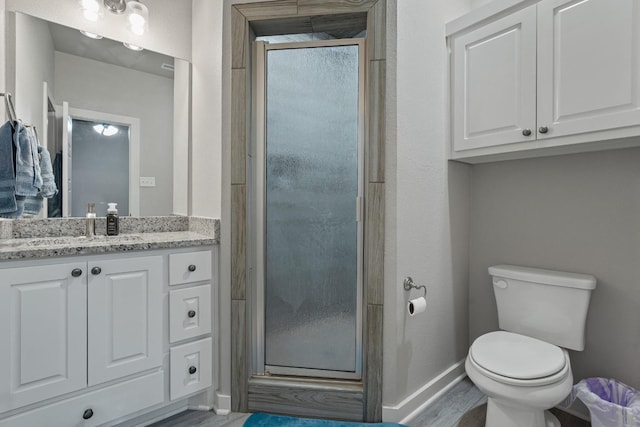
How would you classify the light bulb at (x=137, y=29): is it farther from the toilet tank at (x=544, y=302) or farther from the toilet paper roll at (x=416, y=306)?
the toilet tank at (x=544, y=302)

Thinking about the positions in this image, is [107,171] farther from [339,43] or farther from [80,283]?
[339,43]

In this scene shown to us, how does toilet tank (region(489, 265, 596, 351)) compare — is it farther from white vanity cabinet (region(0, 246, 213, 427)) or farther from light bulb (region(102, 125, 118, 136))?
light bulb (region(102, 125, 118, 136))

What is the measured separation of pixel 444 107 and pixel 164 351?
2.03 m

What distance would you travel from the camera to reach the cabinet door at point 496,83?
1643 millimetres

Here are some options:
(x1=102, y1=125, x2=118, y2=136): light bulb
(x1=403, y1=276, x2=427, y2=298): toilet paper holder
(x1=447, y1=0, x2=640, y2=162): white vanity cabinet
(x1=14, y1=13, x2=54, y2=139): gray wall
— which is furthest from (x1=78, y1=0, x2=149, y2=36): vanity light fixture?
(x1=403, y1=276, x2=427, y2=298): toilet paper holder

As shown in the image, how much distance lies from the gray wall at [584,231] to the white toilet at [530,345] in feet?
0.46

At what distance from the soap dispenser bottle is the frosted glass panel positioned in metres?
0.87

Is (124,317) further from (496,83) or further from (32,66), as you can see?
(496,83)

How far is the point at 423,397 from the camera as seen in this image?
1815mm

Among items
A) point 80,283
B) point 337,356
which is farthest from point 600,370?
point 80,283

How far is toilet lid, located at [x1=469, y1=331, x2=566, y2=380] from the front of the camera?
1.36 meters

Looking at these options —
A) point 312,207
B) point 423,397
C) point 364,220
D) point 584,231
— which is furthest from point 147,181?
point 584,231

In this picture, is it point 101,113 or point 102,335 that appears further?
point 101,113

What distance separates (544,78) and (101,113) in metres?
2.38
